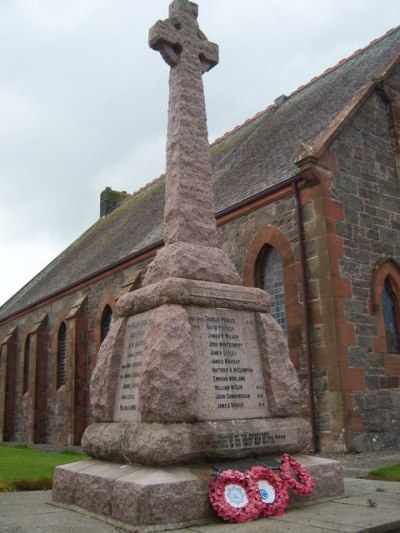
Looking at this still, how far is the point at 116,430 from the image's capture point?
504 centimetres

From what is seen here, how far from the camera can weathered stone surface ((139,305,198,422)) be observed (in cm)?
458

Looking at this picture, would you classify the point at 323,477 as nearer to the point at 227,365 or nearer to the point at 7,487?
the point at 227,365

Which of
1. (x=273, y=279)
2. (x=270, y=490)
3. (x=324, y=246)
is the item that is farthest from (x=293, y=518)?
(x=273, y=279)

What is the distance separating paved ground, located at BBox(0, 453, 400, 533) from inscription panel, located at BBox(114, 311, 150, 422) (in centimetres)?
99

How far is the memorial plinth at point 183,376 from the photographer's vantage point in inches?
172

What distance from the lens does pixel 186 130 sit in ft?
19.9

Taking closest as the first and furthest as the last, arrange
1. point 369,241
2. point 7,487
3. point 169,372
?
point 169,372 < point 7,487 < point 369,241

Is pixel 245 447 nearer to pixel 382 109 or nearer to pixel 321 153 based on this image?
pixel 321 153

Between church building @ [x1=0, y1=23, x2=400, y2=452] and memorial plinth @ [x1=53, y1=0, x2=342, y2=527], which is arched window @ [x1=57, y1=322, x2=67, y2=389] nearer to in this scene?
church building @ [x1=0, y1=23, x2=400, y2=452]

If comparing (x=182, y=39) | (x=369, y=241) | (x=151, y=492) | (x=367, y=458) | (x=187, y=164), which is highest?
(x=182, y=39)

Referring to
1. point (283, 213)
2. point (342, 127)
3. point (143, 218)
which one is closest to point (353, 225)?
point (283, 213)

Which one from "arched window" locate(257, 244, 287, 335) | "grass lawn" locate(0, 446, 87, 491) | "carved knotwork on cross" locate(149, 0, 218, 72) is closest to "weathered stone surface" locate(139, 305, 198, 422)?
"grass lawn" locate(0, 446, 87, 491)

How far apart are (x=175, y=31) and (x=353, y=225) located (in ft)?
22.0

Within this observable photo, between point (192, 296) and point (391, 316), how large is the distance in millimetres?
8373
